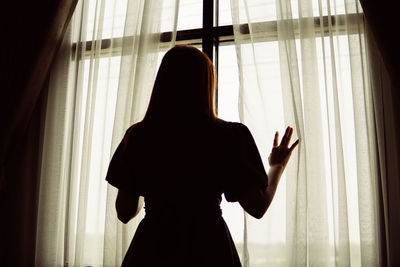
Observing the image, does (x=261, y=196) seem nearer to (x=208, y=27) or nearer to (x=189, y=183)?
(x=189, y=183)

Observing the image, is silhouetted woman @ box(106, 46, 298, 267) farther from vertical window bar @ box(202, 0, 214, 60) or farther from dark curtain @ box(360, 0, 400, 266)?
vertical window bar @ box(202, 0, 214, 60)

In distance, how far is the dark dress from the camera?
0.88 m

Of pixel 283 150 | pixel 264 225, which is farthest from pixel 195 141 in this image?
pixel 264 225

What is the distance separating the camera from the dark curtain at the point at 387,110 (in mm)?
1258

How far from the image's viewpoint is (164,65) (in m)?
0.96

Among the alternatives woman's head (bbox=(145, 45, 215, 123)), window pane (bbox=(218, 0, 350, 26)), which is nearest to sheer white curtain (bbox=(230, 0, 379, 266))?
window pane (bbox=(218, 0, 350, 26))

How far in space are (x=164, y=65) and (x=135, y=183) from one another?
1.10ft

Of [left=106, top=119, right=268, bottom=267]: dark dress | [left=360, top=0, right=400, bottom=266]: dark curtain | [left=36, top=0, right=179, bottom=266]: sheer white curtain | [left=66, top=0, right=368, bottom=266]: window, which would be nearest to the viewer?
[left=106, top=119, right=268, bottom=267]: dark dress

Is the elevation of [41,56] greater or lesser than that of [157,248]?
greater

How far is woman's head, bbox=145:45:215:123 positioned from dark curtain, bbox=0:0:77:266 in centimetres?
102

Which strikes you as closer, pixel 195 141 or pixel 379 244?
pixel 195 141

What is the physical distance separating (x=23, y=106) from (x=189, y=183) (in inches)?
46.2

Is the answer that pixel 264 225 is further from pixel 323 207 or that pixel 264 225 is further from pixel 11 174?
pixel 11 174

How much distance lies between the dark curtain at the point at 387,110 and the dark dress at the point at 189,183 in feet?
2.11
